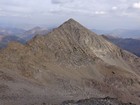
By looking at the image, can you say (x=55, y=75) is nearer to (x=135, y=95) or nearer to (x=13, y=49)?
(x=13, y=49)

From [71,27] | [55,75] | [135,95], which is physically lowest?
[135,95]

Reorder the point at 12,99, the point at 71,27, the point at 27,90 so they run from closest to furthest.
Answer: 1. the point at 12,99
2. the point at 27,90
3. the point at 71,27

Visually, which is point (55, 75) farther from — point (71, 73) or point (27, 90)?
point (27, 90)

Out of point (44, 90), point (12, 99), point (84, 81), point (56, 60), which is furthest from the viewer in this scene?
point (56, 60)

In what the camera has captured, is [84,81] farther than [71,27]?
No

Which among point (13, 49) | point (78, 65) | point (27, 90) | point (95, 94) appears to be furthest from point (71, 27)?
point (27, 90)

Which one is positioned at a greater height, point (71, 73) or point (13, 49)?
point (13, 49)

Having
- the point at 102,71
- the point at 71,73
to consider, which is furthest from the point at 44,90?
the point at 102,71
